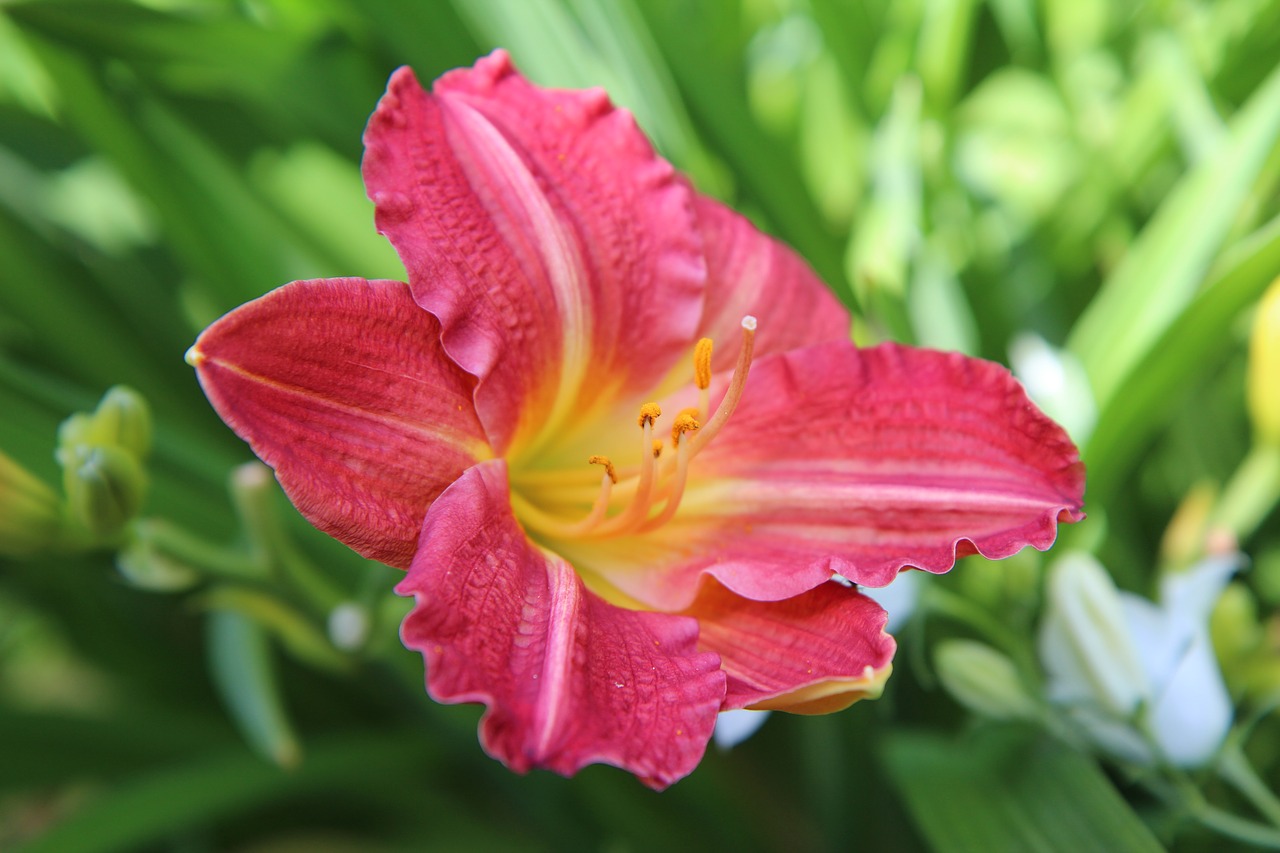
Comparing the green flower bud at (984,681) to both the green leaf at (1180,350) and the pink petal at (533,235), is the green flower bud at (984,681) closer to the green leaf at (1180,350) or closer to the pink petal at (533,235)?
the green leaf at (1180,350)

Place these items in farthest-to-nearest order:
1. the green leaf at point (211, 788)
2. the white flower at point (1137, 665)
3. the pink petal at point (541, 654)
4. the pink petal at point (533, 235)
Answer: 1. the green leaf at point (211, 788)
2. the white flower at point (1137, 665)
3. the pink petal at point (533, 235)
4. the pink petal at point (541, 654)

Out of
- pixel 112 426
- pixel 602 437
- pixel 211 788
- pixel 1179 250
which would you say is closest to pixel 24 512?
pixel 112 426

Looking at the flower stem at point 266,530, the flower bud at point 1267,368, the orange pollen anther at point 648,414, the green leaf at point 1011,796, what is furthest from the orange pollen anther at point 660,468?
the flower bud at point 1267,368

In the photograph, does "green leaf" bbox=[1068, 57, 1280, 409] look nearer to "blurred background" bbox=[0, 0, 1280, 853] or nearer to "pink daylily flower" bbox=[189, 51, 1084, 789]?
"blurred background" bbox=[0, 0, 1280, 853]

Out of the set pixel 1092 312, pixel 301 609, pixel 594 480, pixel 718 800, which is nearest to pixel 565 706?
pixel 594 480

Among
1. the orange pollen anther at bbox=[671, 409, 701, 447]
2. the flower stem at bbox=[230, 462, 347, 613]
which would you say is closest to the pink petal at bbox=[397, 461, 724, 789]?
the orange pollen anther at bbox=[671, 409, 701, 447]

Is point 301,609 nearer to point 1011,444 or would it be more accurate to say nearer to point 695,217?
point 695,217
